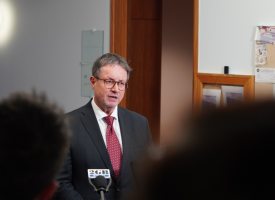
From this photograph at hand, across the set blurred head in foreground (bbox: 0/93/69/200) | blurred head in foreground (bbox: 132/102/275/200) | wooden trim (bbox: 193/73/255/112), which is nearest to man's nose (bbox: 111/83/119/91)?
wooden trim (bbox: 193/73/255/112)

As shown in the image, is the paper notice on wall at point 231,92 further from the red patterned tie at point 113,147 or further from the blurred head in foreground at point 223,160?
the blurred head in foreground at point 223,160

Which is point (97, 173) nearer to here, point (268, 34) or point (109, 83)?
point (109, 83)

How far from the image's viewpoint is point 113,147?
2133 mm

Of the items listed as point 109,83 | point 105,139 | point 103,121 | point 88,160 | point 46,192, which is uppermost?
point 109,83

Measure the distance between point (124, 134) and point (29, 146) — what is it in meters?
1.79

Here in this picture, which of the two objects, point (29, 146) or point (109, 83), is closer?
point (29, 146)

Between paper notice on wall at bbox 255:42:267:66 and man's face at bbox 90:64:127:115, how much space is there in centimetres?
105

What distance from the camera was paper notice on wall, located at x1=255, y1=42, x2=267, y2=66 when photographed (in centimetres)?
255

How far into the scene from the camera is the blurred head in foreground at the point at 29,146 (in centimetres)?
43

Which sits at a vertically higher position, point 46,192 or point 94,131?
point 46,192

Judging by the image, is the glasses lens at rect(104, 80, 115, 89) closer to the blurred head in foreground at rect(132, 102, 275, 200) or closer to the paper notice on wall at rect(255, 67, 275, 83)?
Answer: the paper notice on wall at rect(255, 67, 275, 83)

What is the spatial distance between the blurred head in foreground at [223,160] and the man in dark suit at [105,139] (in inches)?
67.3

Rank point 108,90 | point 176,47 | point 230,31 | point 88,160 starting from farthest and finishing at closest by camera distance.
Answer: point 176,47 → point 230,31 → point 108,90 → point 88,160

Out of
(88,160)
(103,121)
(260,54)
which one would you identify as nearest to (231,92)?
(260,54)
